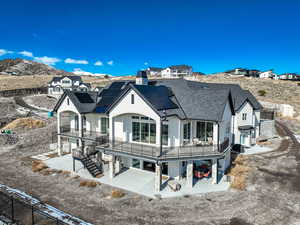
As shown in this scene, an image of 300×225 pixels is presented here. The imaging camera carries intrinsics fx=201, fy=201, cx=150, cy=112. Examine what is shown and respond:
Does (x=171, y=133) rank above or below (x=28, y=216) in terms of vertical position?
above

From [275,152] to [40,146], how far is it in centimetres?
3335

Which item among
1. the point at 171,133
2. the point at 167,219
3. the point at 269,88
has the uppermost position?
the point at 269,88

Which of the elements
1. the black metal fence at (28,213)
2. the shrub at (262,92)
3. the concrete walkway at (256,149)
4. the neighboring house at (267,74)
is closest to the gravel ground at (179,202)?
the black metal fence at (28,213)

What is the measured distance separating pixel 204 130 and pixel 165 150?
505cm

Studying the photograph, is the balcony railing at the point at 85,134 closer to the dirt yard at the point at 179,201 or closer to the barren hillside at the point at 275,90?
the dirt yard at the point at 179,201

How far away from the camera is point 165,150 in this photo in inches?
693

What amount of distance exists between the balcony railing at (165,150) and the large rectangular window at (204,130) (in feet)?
5.60

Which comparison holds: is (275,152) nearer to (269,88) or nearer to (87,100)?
(87,100)

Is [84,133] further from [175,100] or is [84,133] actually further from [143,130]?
[175,100]

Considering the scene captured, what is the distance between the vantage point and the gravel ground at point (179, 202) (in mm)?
12992

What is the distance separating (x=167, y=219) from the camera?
1295 cm

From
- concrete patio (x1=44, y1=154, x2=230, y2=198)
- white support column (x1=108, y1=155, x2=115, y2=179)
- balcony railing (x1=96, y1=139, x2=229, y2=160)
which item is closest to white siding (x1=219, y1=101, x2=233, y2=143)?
balcony railing (x1=96, y1=139, x2=229, y2=160)

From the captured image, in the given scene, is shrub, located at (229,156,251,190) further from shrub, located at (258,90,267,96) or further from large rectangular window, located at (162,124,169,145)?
shrub, located at (258,90,267,96)

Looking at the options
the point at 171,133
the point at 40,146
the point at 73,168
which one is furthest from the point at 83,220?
the point at 40,146
